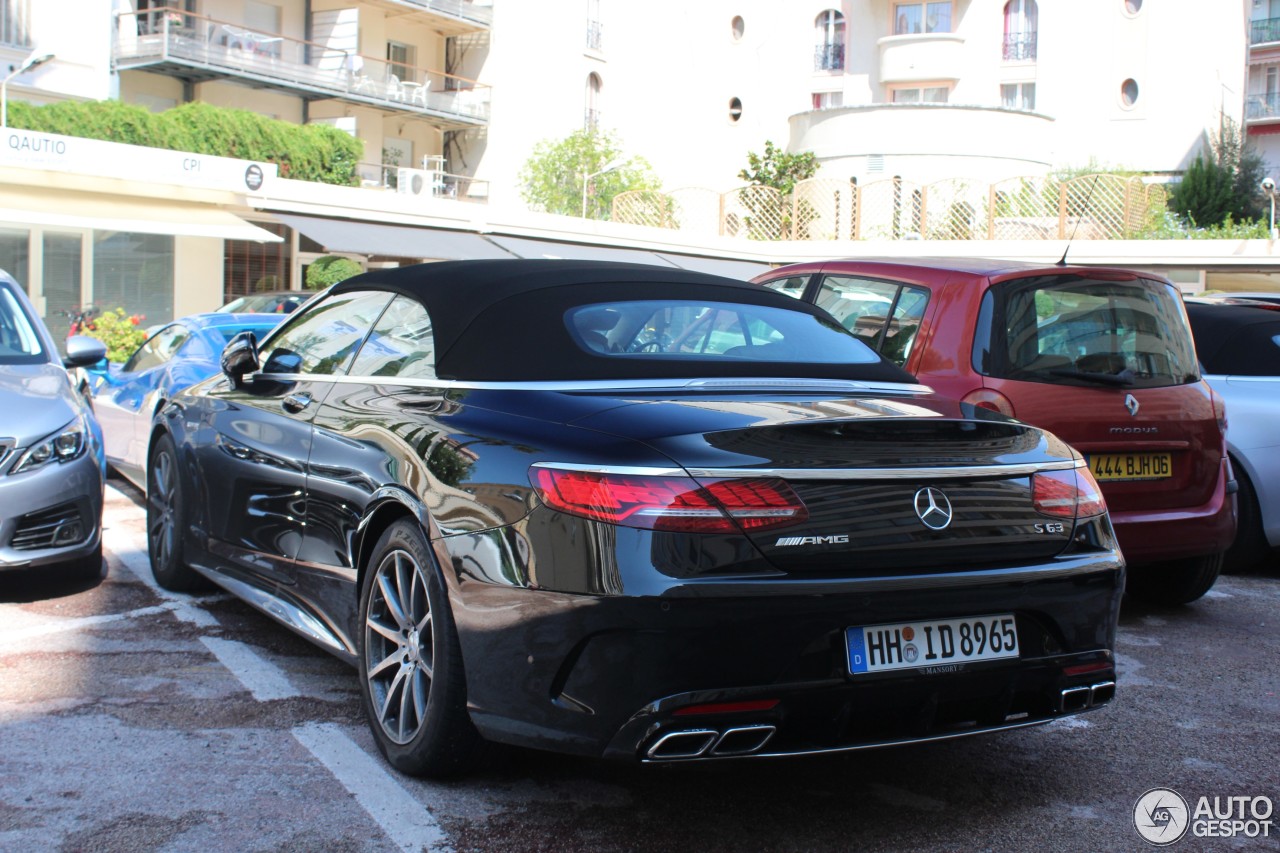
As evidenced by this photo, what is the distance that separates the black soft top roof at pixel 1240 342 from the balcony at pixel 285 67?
97.3ft

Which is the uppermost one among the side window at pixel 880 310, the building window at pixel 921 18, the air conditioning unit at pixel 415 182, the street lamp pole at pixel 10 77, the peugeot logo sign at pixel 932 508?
the building window at pixel 921 18

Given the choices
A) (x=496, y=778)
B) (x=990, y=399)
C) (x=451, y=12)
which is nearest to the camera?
(x=496, y=778)

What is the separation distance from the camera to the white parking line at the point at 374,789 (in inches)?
136

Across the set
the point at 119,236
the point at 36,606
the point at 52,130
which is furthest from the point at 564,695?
the point at 52,130

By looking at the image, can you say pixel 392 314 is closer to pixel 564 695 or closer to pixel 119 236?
pixel 564 695

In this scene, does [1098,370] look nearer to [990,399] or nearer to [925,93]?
[990,399]

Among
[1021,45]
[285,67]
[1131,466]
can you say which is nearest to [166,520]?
[1131,466]

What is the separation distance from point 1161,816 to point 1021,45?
171 feet

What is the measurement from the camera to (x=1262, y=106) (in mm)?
64062

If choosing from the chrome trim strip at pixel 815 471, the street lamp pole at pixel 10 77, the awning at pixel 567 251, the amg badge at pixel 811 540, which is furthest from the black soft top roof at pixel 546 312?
the street lamp pole at pixel 10 77

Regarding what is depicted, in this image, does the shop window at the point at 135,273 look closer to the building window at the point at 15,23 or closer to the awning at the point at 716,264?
the building window at the point at 15,23

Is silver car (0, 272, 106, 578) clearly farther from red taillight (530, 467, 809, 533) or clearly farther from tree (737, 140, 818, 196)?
tree (737, 140, 818, 196)

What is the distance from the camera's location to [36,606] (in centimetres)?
606

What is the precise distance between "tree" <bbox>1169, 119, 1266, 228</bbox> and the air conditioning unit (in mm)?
25651
